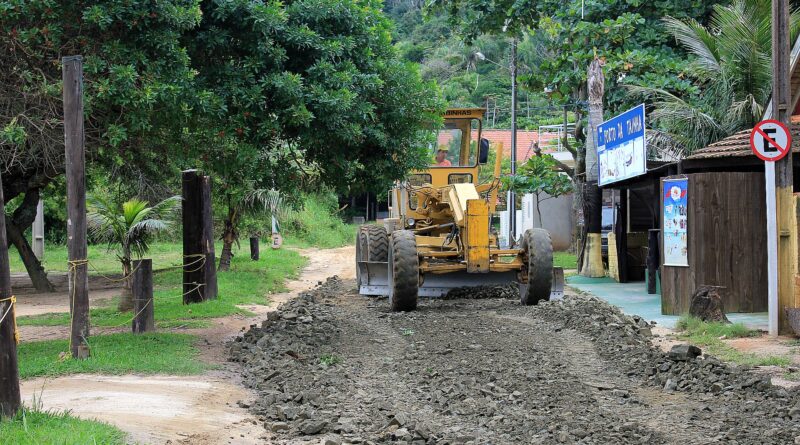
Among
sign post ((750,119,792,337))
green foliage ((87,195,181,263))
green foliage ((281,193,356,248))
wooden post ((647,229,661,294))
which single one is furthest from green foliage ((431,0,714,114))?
green foliage ((281,193,356,248))

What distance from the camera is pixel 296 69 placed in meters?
12.4

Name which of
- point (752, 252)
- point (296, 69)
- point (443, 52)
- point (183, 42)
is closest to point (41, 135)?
point (183, 42)

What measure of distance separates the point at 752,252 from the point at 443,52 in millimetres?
51017

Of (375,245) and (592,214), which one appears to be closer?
(375,245)

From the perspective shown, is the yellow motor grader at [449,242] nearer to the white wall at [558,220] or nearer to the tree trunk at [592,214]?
the tree trunk at [592,214]

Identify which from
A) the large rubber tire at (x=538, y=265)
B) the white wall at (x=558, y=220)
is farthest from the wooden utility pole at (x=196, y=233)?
the white wall at (x=558, y=220)

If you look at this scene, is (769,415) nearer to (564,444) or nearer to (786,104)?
(564,444)

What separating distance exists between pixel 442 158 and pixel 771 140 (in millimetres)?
7836

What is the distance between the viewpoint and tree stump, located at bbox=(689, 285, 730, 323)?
13.4 metres

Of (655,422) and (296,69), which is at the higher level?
(296,69)

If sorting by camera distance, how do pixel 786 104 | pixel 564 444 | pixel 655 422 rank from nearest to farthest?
pixel 564 444
pixel 655 422
pixel 786 104

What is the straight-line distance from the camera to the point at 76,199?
34.0 feet

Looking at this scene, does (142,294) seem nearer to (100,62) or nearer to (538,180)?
(100,62)

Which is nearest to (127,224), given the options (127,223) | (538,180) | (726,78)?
(127,223)
